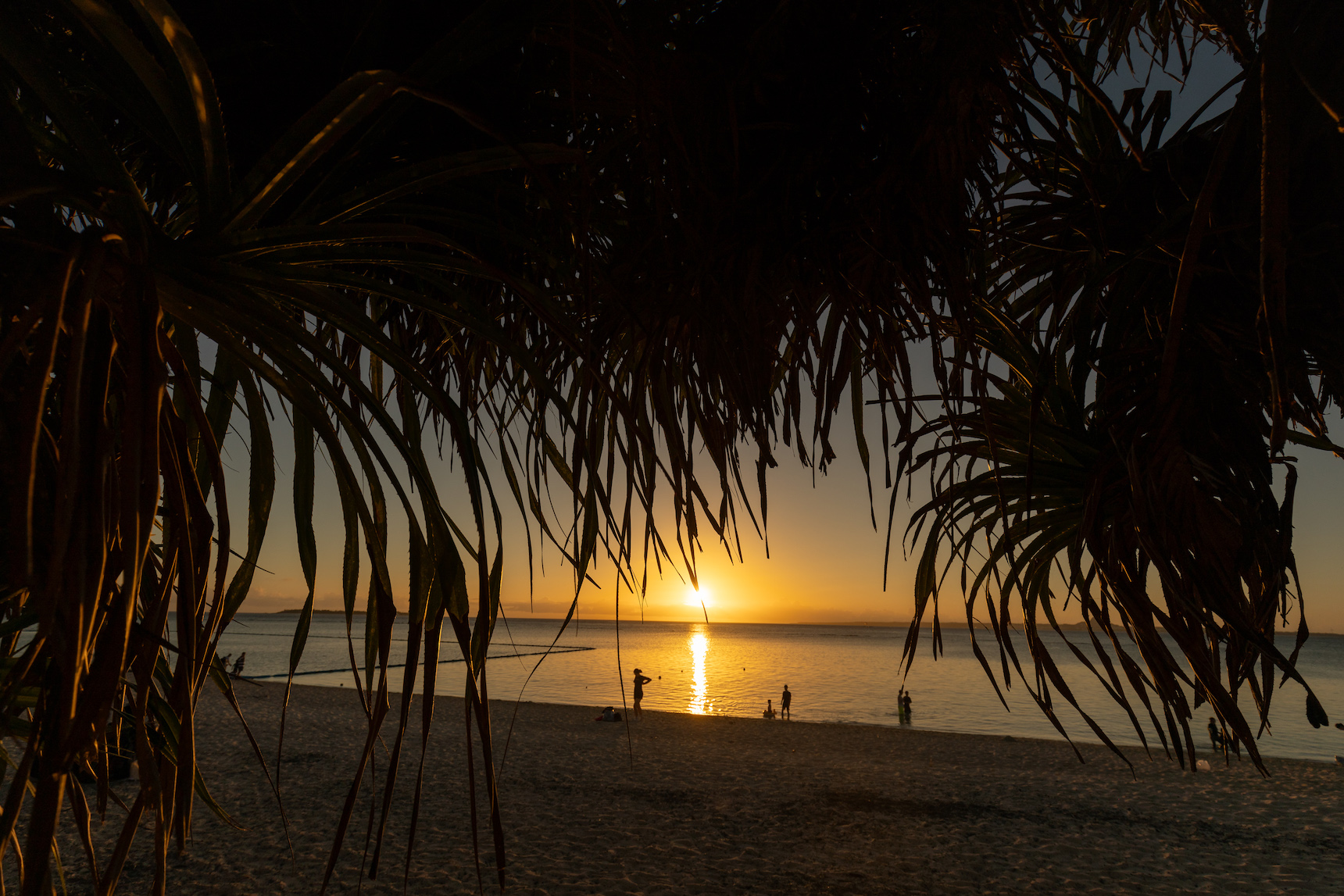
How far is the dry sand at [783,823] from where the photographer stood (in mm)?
6086

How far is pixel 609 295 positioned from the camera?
1.08 metres

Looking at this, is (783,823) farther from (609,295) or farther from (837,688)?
(837,688)

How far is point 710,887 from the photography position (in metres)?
5.83

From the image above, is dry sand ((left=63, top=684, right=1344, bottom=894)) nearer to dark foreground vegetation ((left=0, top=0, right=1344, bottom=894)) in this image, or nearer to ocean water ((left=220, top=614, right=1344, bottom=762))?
ocean water ((left=220, top=614, right=1344, bottom=762))

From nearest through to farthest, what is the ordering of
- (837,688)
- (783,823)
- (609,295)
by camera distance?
(609,295) → (783,823) → (837,688)

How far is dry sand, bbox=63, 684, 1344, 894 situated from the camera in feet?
20.0

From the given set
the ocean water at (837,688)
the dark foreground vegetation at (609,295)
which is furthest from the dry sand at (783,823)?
the dark foreground vegetation at (609,295)

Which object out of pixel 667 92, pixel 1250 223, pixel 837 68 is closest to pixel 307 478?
pixel 667 92

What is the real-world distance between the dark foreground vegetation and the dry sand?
10.2ft

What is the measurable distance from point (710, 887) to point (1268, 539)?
18.6 feet

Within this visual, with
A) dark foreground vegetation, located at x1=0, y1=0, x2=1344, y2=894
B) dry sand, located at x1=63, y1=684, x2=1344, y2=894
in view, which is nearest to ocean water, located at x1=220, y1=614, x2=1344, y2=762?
dry sand, located at x1=63, y1=684, x2=1344, y2=894

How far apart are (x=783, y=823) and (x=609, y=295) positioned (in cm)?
787

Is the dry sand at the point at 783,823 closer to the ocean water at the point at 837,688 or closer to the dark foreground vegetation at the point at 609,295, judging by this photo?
the ocean water at the point at 837,688

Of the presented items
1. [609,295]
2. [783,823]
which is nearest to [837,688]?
[783,823]
